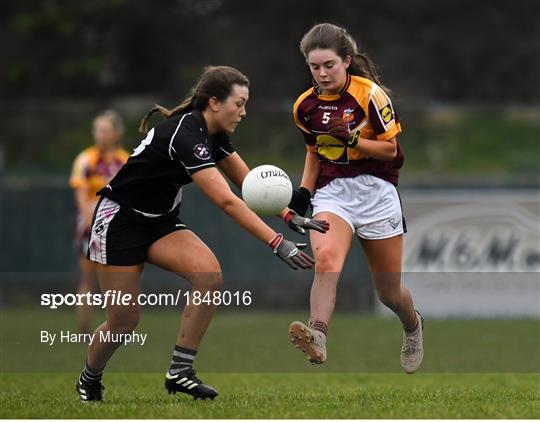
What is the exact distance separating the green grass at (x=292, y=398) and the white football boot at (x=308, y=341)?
27 centimetres

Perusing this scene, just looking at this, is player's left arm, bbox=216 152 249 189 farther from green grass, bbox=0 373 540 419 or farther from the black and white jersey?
green grass, bbox=0 373 540 419

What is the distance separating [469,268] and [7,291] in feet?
20.3

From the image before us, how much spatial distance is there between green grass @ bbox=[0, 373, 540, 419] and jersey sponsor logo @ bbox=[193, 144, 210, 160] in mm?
1311

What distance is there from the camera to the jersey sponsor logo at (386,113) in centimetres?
704

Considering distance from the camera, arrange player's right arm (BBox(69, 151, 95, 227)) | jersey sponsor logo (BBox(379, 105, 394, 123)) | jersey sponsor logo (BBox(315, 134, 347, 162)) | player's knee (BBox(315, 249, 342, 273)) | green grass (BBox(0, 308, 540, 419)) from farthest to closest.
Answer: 1. player's right arm (BBox(69, 151, 95, 227))
2. jersey sponsor logo (BBox(315, 134, 347, 162))
3. jersey sponsor logo (BBox(379, 105, 394, 123))
4. player's knee (BBox(315, 249, 342, 273))
5. green grass (BBox(0, 308, 540, 419))

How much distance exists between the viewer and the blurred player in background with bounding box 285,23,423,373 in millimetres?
6934

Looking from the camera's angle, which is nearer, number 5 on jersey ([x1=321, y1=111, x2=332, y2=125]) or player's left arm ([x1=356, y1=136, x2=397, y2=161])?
player's left arm ([x1=356, y1=136, x2=397, y2=161])

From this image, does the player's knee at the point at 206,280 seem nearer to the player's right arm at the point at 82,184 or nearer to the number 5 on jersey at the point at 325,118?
the number 5 on jersey at the point at 325,118

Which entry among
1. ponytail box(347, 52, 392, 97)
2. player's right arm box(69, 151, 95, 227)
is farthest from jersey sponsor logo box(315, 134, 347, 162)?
player's right arm box(69, 151, 95, 227)

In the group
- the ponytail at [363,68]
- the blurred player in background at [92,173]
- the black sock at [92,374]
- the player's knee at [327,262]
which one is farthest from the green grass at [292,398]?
the blurred player in background at [92,173]

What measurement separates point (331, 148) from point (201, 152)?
1.02 meters

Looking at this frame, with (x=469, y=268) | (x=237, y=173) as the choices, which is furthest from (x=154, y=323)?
(x=469, y=268)

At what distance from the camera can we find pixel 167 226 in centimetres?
688

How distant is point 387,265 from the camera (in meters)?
7.30
